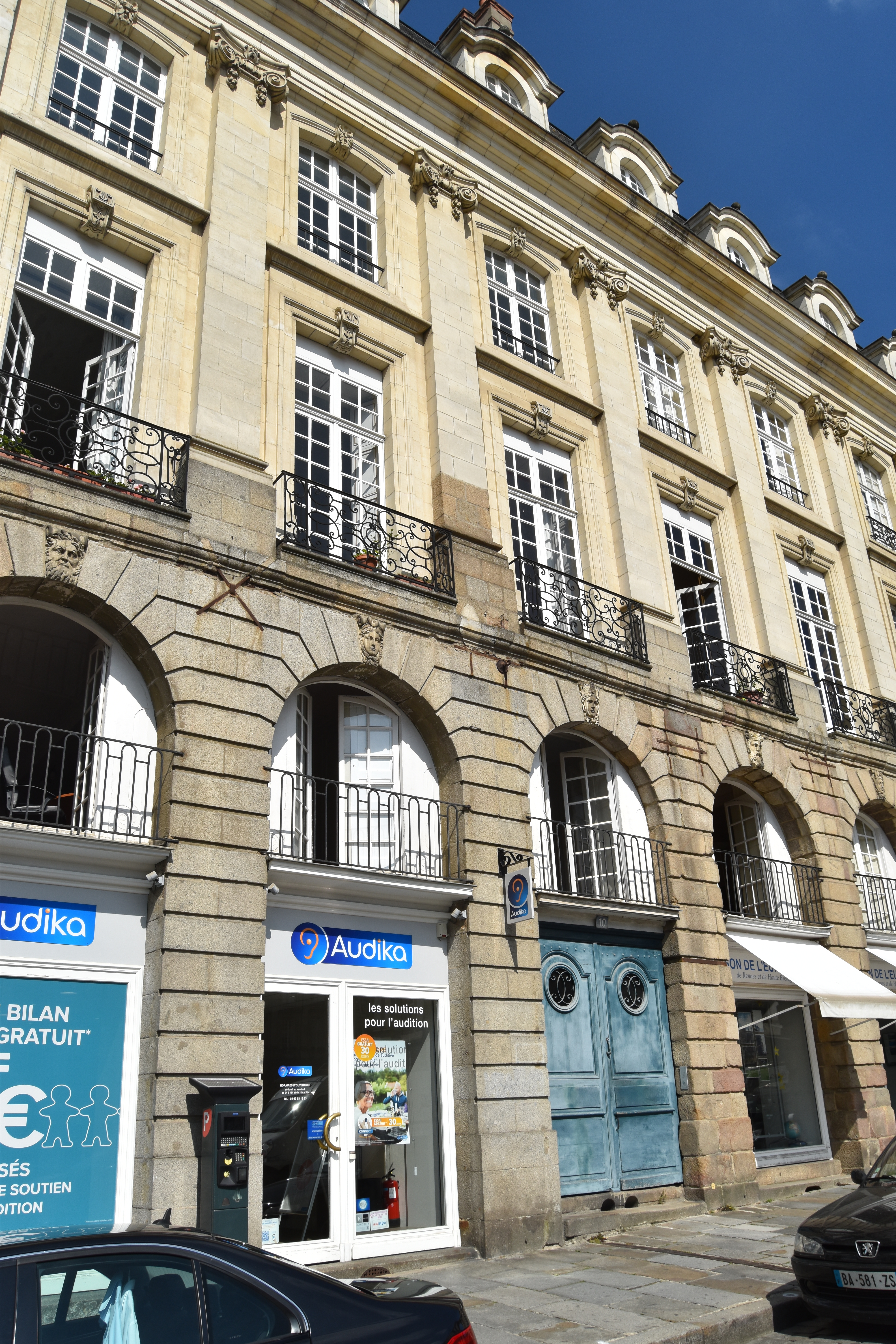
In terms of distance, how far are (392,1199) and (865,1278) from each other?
4468 mm

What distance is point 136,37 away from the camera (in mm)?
12930

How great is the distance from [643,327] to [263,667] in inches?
472

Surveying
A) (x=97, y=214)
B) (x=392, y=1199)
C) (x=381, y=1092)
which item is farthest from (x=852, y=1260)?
(x=97, y=214)

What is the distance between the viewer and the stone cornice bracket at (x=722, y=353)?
1967 centimetres

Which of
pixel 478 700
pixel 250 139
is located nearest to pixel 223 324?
pixel 250 139

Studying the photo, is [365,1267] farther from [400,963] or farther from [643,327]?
[643,327]

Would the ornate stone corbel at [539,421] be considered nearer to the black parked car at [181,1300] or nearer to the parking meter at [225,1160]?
the parking meter at [225,1160]

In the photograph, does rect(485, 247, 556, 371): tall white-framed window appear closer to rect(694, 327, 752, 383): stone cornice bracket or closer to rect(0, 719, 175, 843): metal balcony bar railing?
rect(694, 327, 752, 383): stone cornice bracket

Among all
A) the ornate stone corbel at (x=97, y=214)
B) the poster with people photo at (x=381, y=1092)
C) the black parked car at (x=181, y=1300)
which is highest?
the ornate stone corbel at (x=97, y=214)

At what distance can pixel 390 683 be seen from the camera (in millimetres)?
11438

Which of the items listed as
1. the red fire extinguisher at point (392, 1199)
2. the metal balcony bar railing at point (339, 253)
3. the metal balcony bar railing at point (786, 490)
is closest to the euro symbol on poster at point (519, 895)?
the red fire extinguisher at point (392, 1199)

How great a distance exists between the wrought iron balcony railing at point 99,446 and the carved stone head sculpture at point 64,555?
0.61 meters

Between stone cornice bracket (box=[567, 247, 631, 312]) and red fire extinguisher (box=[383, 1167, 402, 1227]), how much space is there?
Result: 14.1 metres

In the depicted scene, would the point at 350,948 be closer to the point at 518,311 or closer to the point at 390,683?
the point at 390,683
